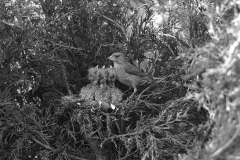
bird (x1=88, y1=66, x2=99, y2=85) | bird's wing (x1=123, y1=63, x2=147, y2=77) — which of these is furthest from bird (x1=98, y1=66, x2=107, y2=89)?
bird's wing (x1=123, y1=63, x2=147, y2=77)

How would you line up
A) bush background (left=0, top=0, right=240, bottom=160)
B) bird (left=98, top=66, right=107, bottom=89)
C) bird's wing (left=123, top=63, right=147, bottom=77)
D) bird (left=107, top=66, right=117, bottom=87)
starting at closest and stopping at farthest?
bush background (left=0, top=0, right=240, bottom=160), bird (left=98, top=66, right=107, bottom=89), bird's wing (left=123, top=63, right=147, bottom=77), bird (left=107, top=66, right=117, bottom=87)

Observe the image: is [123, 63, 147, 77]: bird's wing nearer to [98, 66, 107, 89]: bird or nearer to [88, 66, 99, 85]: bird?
[98, 66, 107, 89]: bird

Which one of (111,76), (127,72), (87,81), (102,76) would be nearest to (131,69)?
(127,72)

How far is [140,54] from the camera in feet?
12.7

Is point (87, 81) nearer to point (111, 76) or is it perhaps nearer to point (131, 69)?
point (111, 76)

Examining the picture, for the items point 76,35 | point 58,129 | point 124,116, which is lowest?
point 58,129

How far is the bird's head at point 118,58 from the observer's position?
3.82 meters

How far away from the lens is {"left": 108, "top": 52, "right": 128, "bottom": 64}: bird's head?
3.82m

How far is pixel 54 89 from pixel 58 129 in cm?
40

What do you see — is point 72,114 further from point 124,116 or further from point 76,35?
point 76,35

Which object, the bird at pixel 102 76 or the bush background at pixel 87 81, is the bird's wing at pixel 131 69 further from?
the bird at pixel 102 76

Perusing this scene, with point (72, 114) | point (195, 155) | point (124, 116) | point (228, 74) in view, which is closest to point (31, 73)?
point (72, 114)

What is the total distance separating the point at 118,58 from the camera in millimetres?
3887

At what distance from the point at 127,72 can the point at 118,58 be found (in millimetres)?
292
